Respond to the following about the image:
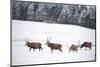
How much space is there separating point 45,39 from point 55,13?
34cm

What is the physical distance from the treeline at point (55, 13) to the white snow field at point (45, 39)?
0.06 m

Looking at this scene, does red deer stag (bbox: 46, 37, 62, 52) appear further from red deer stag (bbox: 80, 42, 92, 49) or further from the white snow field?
red deer stag (bbox: 80, 42, 92, 49)

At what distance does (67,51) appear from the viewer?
218cm

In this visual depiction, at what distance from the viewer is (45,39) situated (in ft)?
6.85

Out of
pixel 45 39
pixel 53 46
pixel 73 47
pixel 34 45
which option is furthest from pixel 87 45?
pixel 34 45

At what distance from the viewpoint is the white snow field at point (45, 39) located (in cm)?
196

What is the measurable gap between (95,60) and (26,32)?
994mm

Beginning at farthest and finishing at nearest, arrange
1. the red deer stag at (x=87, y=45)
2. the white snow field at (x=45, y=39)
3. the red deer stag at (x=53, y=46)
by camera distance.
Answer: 1. the red deer stag at (x=87, y=45)
2. the red deer stag at (x=53, y=46)
3. the white snow field at (x=45, y=39)

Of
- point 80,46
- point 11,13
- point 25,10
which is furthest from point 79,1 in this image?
point 11,13

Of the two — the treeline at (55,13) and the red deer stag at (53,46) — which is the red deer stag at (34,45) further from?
the treeline at (55,13)

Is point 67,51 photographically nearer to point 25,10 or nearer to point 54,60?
point 54,60

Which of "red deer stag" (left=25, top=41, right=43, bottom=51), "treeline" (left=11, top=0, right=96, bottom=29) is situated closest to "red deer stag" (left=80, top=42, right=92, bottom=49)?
"treeline" (left=11, top=0, right=96, bottom=29)

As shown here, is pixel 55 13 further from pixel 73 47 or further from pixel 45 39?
pixel 73 47

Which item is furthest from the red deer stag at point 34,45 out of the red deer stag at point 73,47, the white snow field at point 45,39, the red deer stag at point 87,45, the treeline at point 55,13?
the red deer stag at point 87,45
